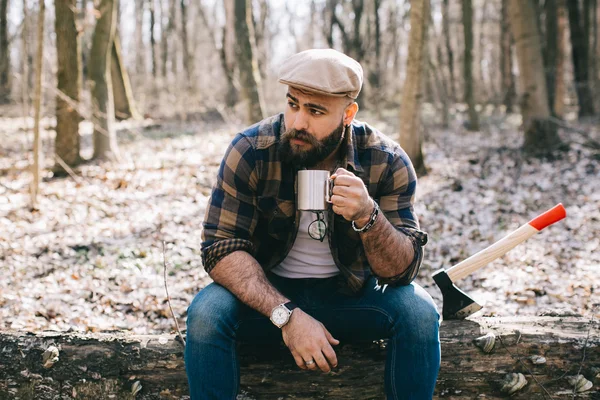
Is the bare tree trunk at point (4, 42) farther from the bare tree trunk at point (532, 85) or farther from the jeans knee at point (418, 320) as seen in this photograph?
the jeans knee at point (418, 320)

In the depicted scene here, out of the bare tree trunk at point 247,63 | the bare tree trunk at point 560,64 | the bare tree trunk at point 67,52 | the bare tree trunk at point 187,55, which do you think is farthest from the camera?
the bare tree trunk at point 187,55

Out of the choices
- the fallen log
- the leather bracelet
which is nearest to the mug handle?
the leather bracelet

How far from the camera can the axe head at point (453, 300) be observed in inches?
118

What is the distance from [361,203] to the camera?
240 centimetres

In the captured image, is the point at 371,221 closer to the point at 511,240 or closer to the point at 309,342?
the point at 309,342

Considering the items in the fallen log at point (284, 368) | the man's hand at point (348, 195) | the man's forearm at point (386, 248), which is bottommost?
the fallen log at point (284, 368)

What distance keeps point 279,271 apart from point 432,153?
890 cm

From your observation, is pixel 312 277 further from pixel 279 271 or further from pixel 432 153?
pixel 432 153

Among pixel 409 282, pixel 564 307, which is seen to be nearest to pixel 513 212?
pixel 564 307

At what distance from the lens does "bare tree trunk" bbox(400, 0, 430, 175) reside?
8.21 m

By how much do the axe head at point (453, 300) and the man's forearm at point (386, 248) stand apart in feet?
1.50

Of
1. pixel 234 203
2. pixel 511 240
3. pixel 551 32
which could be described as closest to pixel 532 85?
pixel 551 32

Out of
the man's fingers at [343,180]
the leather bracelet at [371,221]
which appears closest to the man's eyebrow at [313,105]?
the man's fingers at [343,180]

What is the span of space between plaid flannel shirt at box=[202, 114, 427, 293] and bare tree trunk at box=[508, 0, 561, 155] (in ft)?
24.6
